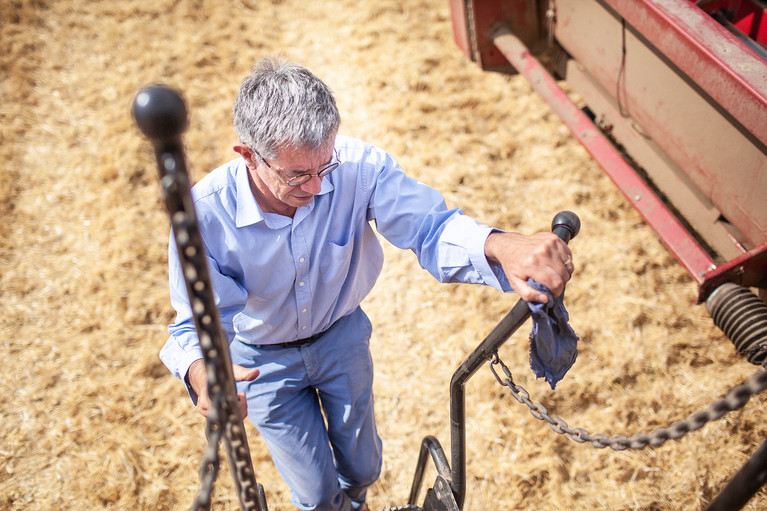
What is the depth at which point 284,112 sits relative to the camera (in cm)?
171

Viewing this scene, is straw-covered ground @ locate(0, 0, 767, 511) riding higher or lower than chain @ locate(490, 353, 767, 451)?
Answer: lower

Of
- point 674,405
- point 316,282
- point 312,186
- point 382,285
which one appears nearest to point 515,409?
point 674,405

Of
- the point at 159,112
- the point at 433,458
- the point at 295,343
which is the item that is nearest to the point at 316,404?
the point at 295,343

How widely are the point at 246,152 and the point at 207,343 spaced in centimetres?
102

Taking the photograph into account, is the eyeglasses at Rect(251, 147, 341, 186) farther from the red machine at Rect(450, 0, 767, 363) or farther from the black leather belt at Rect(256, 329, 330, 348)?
the red machine at Rect(450, 0, 767, 363)

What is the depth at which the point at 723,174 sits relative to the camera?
10.1 feet

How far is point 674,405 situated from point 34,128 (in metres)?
4.83

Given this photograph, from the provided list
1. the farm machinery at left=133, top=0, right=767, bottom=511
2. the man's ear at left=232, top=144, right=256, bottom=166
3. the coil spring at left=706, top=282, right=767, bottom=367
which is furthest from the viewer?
the coil spring at left=706, top=282, right=767, bottom=367

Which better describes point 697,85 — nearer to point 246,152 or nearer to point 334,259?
point 334,259

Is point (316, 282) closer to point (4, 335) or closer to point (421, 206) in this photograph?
point (421, 206)

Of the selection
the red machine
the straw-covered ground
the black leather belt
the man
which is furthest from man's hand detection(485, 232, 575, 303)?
the straw-covered ground

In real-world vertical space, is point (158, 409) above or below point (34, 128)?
below

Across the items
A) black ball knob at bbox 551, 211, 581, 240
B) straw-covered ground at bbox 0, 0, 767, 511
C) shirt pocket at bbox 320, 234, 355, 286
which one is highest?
black ball knob at bbox 551, 211, 581, 240

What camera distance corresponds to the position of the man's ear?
181 cm
